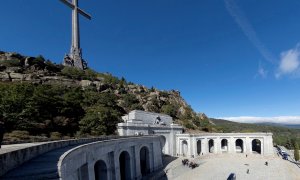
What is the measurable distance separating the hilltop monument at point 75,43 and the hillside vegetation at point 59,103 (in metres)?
6.90

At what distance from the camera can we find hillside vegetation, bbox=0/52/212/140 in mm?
37594

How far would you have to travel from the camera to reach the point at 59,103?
47.3 m

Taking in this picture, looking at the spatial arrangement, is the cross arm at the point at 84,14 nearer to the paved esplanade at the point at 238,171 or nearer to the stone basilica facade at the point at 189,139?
the stone basilica facade at the point at 189,139

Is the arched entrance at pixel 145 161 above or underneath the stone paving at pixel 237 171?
above

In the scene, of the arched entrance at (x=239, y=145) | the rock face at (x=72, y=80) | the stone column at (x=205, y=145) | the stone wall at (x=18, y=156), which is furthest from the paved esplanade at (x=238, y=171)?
the rock face at (x=72, y=80)

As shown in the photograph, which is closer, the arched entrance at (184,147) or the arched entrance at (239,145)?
the arched entrance at (184,147)

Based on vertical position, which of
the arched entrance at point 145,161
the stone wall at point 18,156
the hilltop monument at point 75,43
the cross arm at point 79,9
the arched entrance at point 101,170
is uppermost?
the cross arm at point 79,9

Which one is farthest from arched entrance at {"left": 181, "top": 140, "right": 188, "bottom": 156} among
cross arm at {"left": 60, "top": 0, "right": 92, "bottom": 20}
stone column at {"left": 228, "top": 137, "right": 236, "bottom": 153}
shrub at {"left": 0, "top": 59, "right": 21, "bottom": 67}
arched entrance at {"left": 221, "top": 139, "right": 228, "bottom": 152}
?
cross arm at {"left": 60, "top": 0, "right": 92, "bottom": 20}

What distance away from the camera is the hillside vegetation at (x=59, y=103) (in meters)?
37.6

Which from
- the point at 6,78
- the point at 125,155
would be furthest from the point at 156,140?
the point at 6,78

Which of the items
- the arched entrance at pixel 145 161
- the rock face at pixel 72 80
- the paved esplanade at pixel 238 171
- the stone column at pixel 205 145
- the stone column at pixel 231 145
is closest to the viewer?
the paved esplanade at pixel 238 171

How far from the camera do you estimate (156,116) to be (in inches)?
2156

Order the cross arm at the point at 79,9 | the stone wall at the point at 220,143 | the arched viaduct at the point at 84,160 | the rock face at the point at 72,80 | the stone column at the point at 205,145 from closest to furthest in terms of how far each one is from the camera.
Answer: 1. the arched viaduct at the point at 84,160
2. the stone wall at the point at 220,143
3. the stone column at the point at 205,145
4. the rock face at the point at 72,80
5. the cross arm at the point at 79,9

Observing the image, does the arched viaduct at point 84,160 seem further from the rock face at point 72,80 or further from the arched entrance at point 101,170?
the rock face at point 72,80
